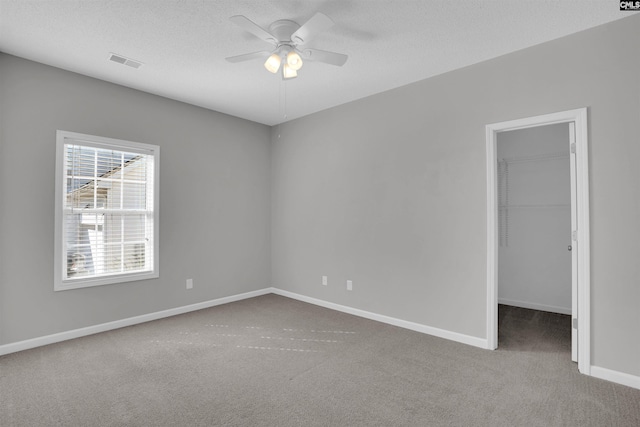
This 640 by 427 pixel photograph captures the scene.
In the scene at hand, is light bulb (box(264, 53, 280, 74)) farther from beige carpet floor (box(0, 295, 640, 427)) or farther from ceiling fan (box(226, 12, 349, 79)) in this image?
beige carpet floor (box(0, 295, 640, 427))

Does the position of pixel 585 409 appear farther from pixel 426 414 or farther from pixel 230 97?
pixel 230 97

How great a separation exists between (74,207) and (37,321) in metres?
1.16

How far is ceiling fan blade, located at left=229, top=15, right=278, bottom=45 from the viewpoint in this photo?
82.8 inches

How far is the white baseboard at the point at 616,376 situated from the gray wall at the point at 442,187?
0.04 metres

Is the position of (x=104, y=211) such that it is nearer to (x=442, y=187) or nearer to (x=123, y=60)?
(x=123, y=60)

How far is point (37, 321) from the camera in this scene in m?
3.19

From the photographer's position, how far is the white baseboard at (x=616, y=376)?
243cm

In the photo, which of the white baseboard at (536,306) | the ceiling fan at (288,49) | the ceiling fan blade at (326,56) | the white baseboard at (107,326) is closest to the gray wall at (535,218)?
the white baseboard at (536,306)

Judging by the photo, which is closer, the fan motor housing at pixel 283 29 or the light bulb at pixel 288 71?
the fan motor housing at pixel 283 29

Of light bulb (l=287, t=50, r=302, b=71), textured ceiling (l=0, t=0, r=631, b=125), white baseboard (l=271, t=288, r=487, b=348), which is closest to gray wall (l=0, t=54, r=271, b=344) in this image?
textured ceiling (l=0, t=0, r=631, b=125)

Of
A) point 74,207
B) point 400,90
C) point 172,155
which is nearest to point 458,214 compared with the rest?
point 400,90

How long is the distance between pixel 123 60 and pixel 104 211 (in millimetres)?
1630

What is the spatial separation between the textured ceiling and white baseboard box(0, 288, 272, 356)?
2705 mm

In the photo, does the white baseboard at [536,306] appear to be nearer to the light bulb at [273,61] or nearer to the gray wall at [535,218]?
the gray wall at [535,218]
